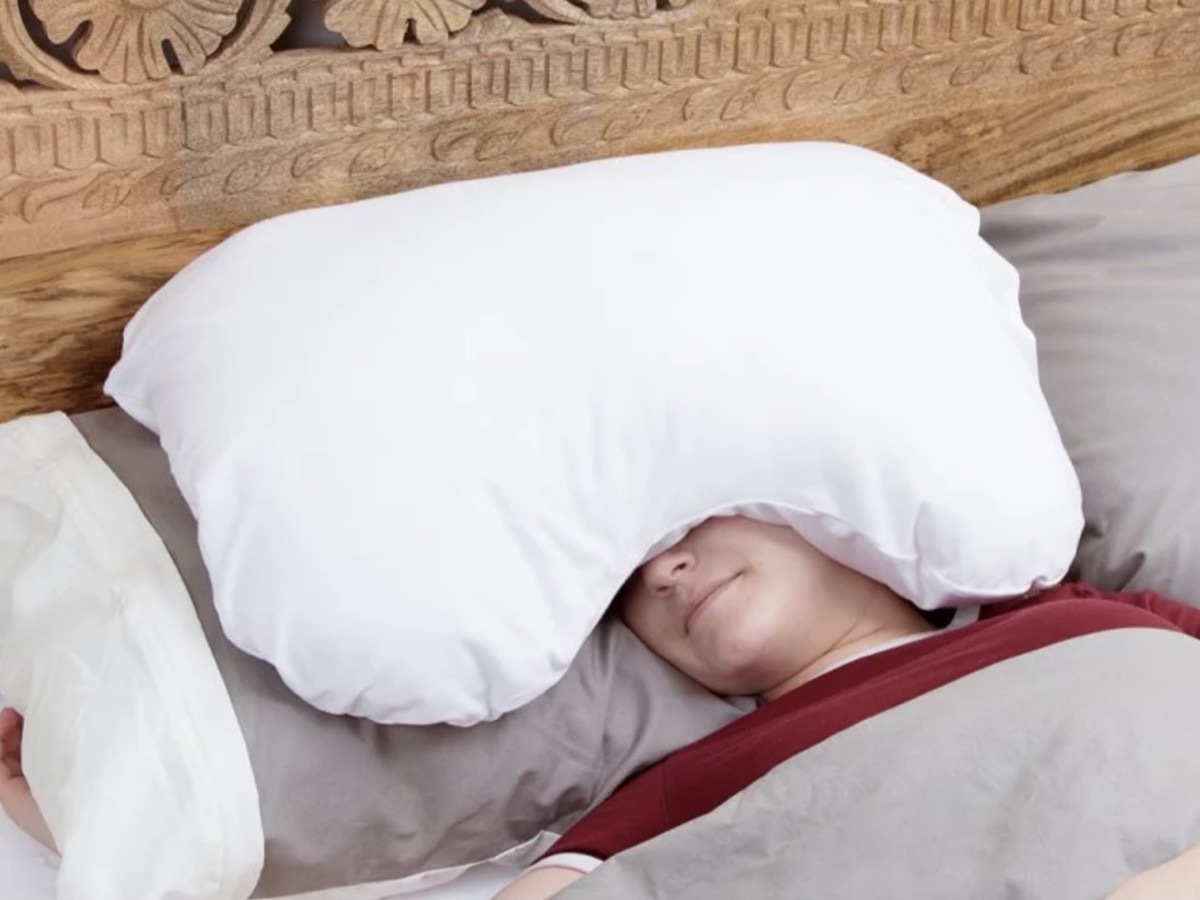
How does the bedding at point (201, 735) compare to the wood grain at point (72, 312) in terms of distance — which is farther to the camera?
the wood grain at point (72, 312)

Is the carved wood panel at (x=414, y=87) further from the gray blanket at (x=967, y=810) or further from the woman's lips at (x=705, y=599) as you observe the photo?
the gray blanket at (x=967, y=810)

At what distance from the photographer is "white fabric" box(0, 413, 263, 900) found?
964mm

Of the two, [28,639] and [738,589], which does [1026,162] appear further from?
[28,639]

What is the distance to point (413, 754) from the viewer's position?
1.05 metres

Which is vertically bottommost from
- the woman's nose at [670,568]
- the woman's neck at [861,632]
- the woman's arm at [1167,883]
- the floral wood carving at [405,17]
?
the woman's neck at [861,632]

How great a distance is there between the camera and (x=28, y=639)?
40.8 inches

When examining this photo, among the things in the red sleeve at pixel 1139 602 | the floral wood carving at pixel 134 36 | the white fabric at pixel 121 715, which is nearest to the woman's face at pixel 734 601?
the red sleeve at pixel 1139 602

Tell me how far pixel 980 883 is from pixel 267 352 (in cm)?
48

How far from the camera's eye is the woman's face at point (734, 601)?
3.70 ft

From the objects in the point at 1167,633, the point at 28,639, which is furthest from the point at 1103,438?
the point at 28,639

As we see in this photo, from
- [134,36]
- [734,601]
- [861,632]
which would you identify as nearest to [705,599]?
[734,601]

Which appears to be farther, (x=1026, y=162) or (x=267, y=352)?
(x=1026, y=162)

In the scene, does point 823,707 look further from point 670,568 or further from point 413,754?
point 413,754

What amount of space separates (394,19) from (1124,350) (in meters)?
0.56
